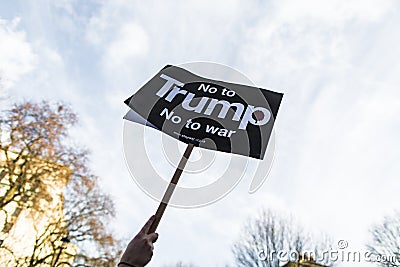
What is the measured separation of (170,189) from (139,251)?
1.77 ft

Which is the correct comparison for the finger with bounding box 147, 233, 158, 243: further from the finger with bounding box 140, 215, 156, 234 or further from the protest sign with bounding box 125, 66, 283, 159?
the protest sign with bounding box 125, 66, 283, 159

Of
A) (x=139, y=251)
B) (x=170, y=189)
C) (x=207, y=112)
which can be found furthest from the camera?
(x=207, y=112)

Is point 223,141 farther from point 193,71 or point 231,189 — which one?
A: point 193,71

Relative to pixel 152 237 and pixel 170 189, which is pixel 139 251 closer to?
pixel 152 237

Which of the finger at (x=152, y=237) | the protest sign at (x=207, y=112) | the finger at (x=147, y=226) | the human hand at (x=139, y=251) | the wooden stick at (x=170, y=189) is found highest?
the protest sign at (x=207, y=112)

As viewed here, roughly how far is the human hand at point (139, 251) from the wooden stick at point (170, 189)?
0.08 metres

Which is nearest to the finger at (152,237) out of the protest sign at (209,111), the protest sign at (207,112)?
the protest sign at (207,112)

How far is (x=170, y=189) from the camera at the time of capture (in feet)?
9.02

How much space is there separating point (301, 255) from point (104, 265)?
11.2 m

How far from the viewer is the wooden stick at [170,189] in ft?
8.45

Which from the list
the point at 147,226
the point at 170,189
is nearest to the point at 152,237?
the point at 147,226

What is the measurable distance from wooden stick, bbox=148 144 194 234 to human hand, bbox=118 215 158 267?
3.1 inches

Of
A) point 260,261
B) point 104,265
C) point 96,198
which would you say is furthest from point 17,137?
point 260,261

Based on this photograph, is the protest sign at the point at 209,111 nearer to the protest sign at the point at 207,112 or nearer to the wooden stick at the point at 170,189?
the protest sign at the point at 207,112
